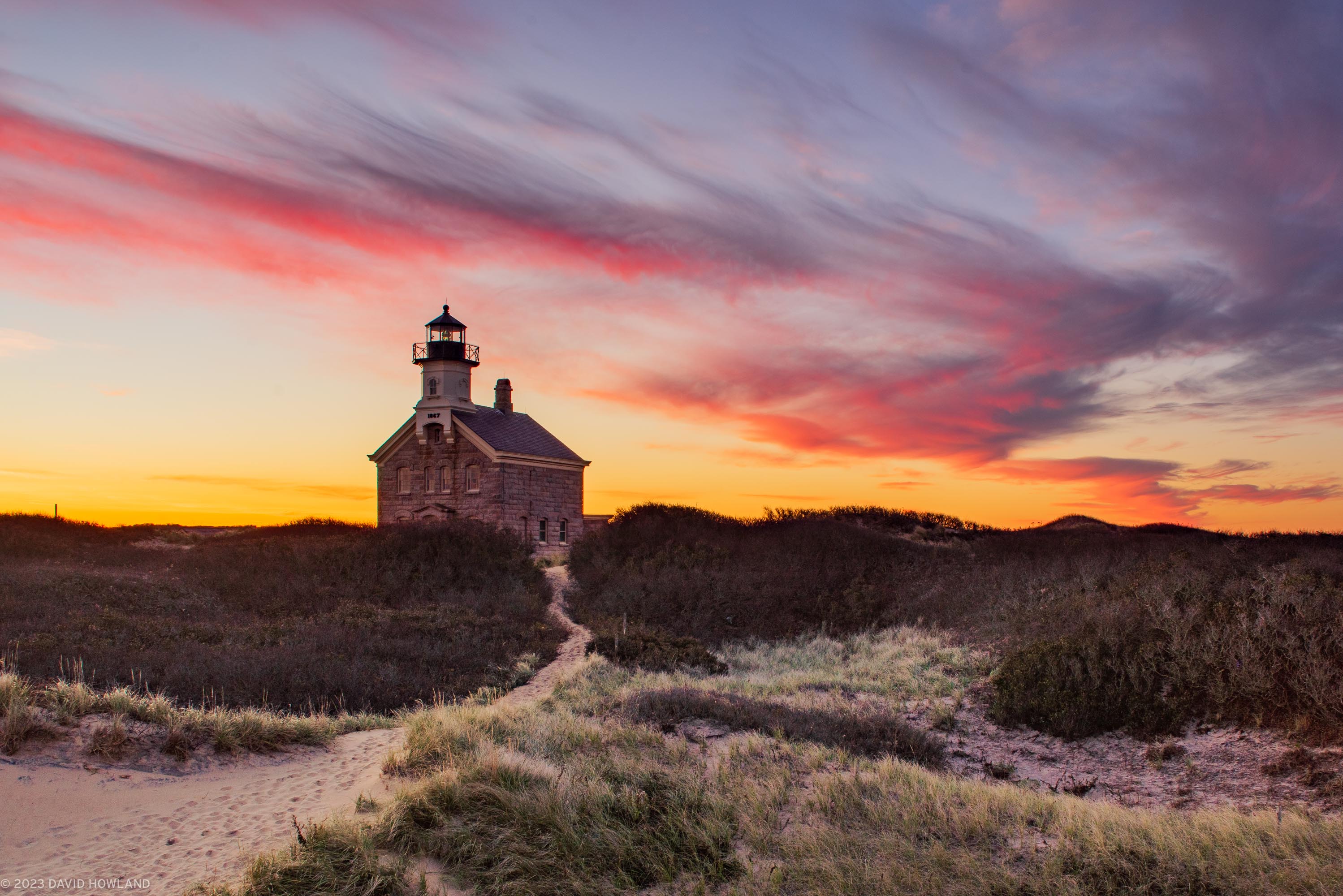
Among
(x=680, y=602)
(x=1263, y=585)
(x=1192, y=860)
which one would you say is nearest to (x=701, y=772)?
(x=1192, y=860)

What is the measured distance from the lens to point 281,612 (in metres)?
20.9

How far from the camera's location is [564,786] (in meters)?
8.03

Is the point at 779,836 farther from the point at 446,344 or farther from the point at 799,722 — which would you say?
the point at 446,344

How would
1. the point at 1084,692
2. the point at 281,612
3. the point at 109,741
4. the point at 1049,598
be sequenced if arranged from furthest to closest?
the point at 281,612 < the point at 1049,598 < the point at 1084,692 < the point at 109,741

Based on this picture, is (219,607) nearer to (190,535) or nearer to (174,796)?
(174,796)

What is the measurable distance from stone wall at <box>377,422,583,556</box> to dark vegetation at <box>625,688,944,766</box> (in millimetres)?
25454

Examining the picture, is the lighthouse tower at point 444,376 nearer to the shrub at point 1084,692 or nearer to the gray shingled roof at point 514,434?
the gray shingled roof at point 514,434

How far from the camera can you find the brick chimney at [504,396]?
43.2 metres

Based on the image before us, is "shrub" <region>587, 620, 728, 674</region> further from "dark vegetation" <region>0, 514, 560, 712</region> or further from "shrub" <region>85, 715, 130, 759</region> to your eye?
"shrub" <region>85, 715, 130, 759</region>

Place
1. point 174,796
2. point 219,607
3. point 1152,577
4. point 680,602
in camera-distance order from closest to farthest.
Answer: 1. point 174,796
2. point 1152,577
3. point 219,607
4. point 680,602

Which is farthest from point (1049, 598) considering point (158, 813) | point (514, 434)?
point (514, 434)

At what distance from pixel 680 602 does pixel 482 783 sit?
596 inches

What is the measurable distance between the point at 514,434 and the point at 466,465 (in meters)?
3.11

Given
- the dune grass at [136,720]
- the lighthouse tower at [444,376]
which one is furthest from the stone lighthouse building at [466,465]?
the dune grass at [136,720]
